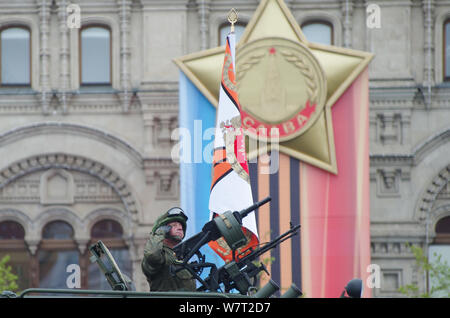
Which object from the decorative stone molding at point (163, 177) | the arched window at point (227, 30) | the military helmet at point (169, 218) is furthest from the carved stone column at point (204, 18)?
the military helmet at point (169, 218)

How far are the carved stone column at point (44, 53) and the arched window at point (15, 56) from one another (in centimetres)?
47

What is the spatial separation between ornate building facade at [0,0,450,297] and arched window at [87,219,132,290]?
3 centimetres

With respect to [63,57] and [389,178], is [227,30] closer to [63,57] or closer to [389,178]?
[63,57]

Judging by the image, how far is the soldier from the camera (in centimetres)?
891

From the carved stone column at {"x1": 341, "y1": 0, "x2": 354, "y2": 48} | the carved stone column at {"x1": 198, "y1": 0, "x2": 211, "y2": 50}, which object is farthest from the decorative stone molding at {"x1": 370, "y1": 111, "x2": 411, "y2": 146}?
the carved stone column at {"x1": 198, "y1": 0, "x2": 211, "y2": 50}

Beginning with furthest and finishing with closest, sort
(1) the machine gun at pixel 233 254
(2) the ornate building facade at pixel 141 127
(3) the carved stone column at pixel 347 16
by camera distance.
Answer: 1. (2) the ornate building facade at pixel 141 127
2. (3) the carved stone column at pixel 347 16
3. (1) the machine gun at pixel 233 254

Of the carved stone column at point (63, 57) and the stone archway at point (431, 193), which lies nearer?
the stone archway at point (431, 193)

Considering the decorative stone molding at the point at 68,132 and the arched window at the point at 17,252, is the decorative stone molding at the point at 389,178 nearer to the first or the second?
the decorative stone molding at the point at 68,132

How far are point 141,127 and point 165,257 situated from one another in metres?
19.1

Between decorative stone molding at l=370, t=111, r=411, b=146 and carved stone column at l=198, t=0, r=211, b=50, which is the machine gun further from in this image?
decorative stone molding at l=370, t=111, r=411, b=146

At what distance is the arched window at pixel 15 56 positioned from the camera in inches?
1108

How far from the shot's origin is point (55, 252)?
28.0 m

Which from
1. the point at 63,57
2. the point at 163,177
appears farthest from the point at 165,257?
the point at 63,57
